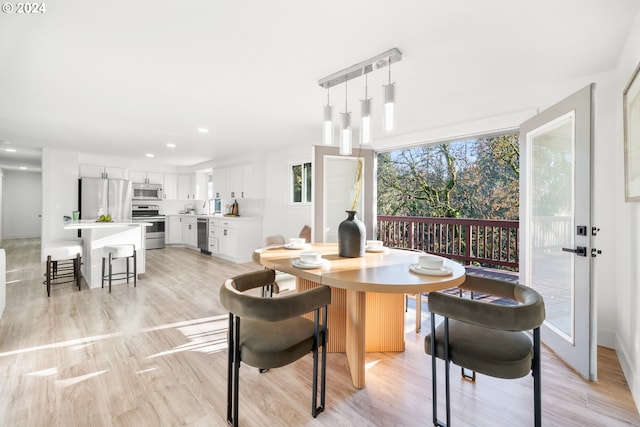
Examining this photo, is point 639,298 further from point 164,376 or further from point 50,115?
point 50,115

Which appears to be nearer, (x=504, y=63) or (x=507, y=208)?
(x=504, y=63)

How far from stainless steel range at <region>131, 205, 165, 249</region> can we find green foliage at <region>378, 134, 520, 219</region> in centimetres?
564

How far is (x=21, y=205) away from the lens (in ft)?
29.2

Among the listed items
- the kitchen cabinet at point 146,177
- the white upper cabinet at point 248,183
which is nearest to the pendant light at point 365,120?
the white upper cabinet at point 248,183

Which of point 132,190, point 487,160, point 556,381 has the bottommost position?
point 556,381

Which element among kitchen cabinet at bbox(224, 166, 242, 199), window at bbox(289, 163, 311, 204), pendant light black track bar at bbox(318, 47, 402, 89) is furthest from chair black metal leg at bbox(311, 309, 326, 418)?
kitchen cabinet at bbox(224, 166, 242, 199)

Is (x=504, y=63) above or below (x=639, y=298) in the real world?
above

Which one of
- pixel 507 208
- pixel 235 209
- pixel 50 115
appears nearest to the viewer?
pixel 50 115

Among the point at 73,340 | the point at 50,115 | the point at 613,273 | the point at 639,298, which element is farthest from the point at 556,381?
the point at 50,115

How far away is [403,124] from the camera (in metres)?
3.75

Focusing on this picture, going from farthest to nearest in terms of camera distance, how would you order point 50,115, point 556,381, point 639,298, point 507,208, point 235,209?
1. point 235,209
2. point 507,208
3. point 50,115
4. point 556,381
5. point 639,298

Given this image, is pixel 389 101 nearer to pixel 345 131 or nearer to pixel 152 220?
pixel 345 131

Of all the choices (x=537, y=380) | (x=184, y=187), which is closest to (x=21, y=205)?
(x=184, y=187)

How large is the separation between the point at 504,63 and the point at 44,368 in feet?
13.2
